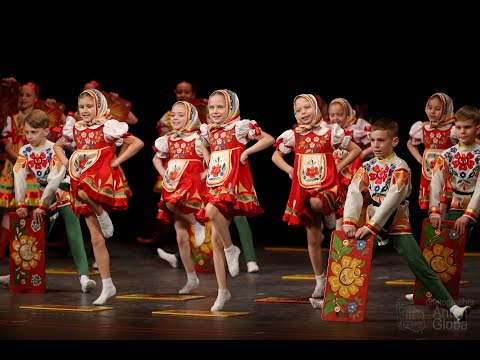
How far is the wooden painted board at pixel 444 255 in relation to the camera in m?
6.57

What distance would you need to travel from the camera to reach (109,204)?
6.86m

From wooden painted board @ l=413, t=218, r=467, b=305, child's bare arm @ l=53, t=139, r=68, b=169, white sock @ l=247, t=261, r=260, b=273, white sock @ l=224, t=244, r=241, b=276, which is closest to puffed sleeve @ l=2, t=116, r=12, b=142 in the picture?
child's bare arm @ l=53, t=139, r=68, b=169

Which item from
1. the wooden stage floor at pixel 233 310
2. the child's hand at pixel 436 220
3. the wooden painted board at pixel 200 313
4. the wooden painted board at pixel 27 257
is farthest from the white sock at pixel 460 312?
the wooden painted board at pixel 27 257

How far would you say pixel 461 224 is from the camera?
21.0 ft

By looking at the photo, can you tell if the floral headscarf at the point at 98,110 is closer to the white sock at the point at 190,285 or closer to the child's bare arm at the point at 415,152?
the white sock at the point at 190,285

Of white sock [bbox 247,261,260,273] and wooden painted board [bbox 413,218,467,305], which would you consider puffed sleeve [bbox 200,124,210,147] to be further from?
white sock [bbox 247,261,260,273]

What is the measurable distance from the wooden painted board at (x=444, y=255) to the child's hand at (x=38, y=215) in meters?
2.57

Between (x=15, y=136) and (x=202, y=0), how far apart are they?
2.50m

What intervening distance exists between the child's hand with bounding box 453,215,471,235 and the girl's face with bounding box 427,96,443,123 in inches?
75.4

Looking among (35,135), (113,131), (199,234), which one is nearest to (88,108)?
(113,131)

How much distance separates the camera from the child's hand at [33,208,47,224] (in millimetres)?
7391


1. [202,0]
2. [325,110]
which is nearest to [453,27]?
[325,110]

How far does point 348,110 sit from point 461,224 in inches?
102
